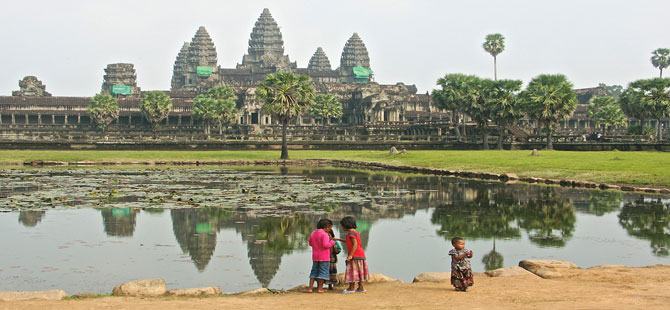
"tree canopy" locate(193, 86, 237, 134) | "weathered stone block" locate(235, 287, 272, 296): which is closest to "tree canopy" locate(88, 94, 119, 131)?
"tree canopy" locate(193, 86, 237, 134)

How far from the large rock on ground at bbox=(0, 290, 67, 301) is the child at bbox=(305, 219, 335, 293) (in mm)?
4095

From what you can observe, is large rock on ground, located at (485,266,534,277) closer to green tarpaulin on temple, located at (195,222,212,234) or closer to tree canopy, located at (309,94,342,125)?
green tarpaulin on temple, located at (195,222,212,234)

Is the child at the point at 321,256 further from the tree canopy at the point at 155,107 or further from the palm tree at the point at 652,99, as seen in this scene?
the tree canopy at the point at 155,107

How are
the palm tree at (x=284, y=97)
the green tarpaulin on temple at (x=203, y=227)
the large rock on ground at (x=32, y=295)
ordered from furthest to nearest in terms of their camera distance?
the palm tree at (x=284, y=97), the green tarpaulin on temple at (x=203, y=227), the large rock on ground at (x=32, y=295)

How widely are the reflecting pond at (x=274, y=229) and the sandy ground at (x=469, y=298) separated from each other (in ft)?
5.46

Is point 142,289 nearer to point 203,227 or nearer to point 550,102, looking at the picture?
point 203,227

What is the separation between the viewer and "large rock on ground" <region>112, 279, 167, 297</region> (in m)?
13.2

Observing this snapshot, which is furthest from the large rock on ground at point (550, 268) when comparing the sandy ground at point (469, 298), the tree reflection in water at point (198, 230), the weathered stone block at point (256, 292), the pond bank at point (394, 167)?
the pond bank at point (394, 167)

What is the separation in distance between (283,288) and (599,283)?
5538mm

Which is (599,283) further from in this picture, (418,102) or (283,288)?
(418,102)

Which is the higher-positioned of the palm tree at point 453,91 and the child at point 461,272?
the palm tree at point 453,91

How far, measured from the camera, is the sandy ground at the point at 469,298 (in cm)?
1200

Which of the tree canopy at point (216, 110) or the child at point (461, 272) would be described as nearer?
the child at point (461, 272)

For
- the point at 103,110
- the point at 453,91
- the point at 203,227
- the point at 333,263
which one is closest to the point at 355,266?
the point at 333,263
